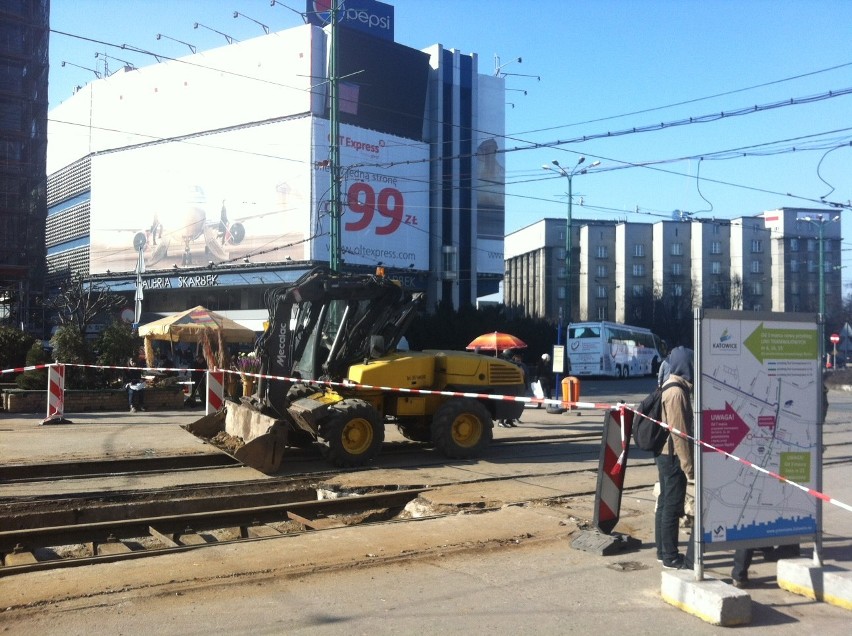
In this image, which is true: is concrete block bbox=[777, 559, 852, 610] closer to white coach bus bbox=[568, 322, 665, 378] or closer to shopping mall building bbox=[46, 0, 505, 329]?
shopping mall building bbox=[46, 0, 505, 329]

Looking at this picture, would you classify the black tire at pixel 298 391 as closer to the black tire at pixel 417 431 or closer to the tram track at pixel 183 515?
the tram track at pixel 183 515

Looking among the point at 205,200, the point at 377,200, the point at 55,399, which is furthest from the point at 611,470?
the point at 205,200

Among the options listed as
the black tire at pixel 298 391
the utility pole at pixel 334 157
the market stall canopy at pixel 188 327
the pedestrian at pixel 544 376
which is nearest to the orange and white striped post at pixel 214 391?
the black tire at pixel 298 391

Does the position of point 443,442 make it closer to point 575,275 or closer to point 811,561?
point 811,561

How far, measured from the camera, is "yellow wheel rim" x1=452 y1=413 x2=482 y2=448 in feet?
41.6

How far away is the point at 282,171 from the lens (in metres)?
49.7

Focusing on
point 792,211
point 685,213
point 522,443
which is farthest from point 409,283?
point 522,443

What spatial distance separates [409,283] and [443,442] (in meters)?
A: 41.6

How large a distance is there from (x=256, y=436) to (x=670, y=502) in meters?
6.51

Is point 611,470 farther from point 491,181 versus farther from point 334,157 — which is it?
point 491,181

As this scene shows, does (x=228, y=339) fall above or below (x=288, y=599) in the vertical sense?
above

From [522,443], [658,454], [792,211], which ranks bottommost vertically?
[522,443]

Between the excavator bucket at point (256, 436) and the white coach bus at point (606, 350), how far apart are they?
37297mm

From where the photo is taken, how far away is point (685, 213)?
2814cm
